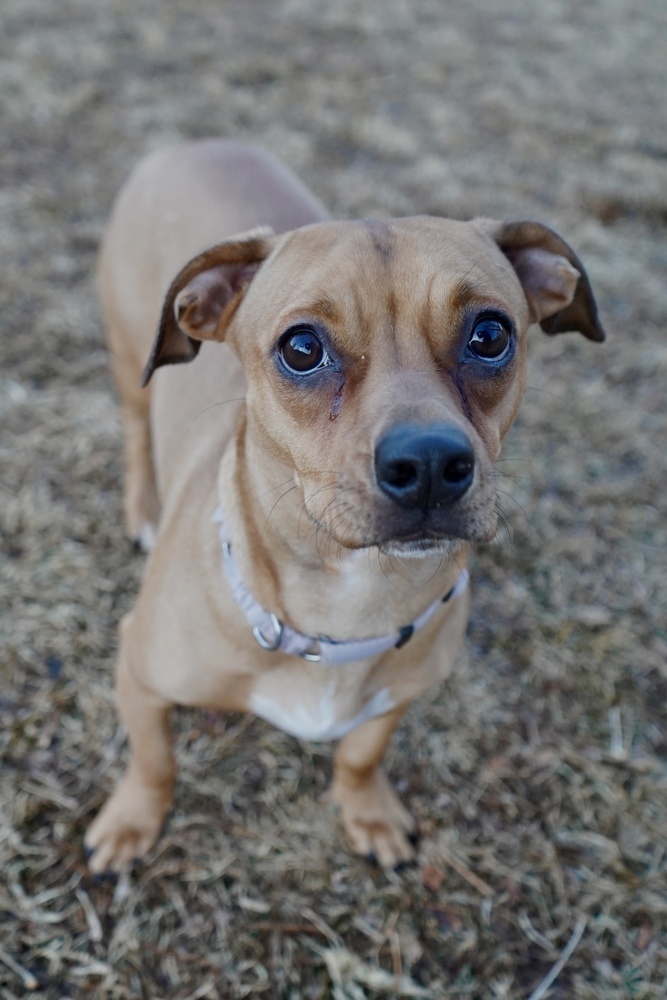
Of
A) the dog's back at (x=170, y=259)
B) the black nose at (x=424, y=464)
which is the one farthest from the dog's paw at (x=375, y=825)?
the black nose at (x=424, y=464)

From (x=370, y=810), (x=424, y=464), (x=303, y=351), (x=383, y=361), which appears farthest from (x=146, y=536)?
(x=424, y=464)

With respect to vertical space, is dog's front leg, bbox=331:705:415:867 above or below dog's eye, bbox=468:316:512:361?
below

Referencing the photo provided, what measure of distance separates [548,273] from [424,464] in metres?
1.23

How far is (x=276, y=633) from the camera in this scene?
102 inches

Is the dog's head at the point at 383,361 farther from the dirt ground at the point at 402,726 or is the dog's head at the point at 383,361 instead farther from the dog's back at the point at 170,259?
the dirt ground at the point at 402,726

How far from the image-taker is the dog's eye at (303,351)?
2.29m

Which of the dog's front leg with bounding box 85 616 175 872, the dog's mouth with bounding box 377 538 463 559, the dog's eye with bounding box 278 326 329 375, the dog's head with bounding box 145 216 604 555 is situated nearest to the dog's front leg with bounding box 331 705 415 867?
the dog's front leg with bounding box 85 616 175 872

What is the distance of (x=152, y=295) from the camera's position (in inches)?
149

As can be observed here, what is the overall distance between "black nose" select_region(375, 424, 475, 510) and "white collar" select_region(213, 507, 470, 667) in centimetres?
72

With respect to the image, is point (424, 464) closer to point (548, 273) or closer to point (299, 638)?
point (299, 638)

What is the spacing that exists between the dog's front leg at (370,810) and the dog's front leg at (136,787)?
691 mm

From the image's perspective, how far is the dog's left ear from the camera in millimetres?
2711

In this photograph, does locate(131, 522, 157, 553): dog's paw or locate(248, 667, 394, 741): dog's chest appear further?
locate(131, 522, 157, 553): dog's paw

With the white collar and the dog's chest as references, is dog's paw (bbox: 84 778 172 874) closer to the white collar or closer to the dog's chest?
the dog's chest
